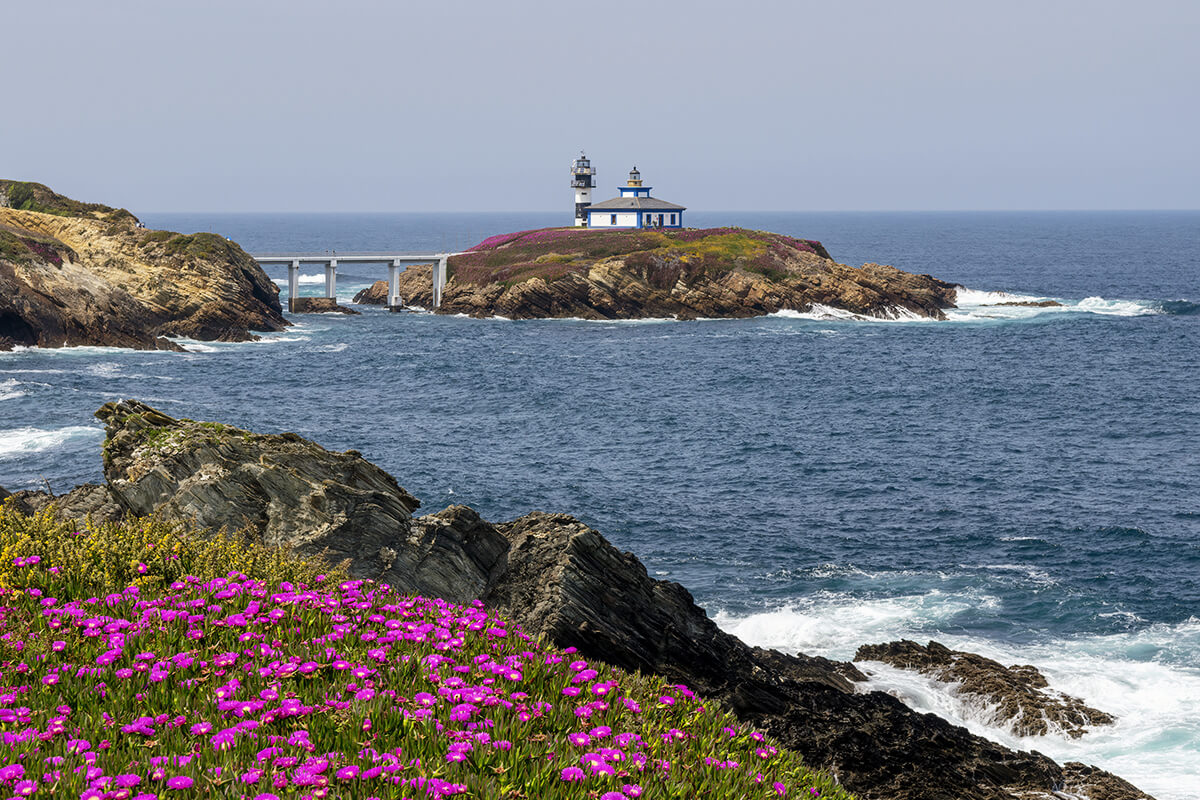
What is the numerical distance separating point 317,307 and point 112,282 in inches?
1360

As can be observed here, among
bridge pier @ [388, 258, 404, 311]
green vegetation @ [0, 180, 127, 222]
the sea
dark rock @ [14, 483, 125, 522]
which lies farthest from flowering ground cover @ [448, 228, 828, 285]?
dark rock @ [14, 483, 125, 522]

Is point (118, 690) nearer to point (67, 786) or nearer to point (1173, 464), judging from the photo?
point (67, 786)

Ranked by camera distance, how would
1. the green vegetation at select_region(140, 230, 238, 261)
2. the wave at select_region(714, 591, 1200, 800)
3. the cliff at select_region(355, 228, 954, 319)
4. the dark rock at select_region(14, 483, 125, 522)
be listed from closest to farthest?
the dark rock at select_region(14, 483, 125, 522), the wave at select_region(714, 591, 1200, 800), the green vegetation at select_region(140, 230, 238, 261), the cliff at select_region(355, 228, 954, 319)

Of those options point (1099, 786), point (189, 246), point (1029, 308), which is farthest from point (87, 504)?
point (1029, 308)

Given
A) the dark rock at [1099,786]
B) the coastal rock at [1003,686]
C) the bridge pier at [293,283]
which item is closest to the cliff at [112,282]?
the bridge pier at [293,283]

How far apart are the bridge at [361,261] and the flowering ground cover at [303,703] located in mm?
116217

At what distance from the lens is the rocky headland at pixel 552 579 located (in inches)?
760

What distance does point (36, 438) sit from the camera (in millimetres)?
54531

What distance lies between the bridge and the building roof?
3043 centimetres

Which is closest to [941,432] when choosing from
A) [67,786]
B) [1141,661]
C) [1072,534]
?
[1072,534]

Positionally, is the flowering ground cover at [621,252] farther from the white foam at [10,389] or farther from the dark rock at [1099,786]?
the dark rock at [1099,786]

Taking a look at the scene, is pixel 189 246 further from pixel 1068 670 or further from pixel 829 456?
pixel 1068 670

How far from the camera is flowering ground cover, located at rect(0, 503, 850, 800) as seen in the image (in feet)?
26.2

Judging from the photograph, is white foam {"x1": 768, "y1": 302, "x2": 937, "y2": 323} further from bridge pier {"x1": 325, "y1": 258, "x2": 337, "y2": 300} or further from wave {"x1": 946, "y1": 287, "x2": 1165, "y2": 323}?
bridge pier {"x1": 325, "y1": 258, "x2": 337, "y2": 300}
